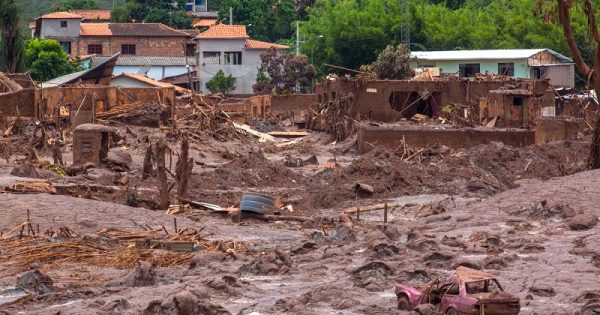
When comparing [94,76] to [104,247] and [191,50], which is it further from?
[104,247]

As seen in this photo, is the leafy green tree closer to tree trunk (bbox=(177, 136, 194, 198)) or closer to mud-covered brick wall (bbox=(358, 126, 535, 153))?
mud-covered brick wall (bbox=(358, 126, 535, 153))

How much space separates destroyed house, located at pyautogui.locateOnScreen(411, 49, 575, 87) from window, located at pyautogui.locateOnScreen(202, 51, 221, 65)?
57.4ft

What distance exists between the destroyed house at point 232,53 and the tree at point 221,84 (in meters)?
1.90

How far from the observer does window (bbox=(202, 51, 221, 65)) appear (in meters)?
88.6

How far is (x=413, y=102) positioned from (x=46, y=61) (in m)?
27.9

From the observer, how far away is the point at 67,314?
671 inches

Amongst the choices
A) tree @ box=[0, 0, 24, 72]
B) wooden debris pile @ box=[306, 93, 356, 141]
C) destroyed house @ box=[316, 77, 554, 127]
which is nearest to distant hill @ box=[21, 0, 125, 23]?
tree @ box=[0, 0, 24, 72]

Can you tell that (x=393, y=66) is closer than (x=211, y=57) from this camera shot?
Yes

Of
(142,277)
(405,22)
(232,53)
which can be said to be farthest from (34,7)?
(142,277)

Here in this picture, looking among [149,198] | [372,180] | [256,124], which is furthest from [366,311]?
[256,124]

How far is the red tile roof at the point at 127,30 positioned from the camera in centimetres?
9181

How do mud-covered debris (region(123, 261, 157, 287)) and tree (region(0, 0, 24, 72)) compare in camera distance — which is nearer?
mud-covered debris (region(123, 261, 157, 287))

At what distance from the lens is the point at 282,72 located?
82.0 metres

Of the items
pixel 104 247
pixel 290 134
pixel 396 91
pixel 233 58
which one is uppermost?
pixel 233 58
